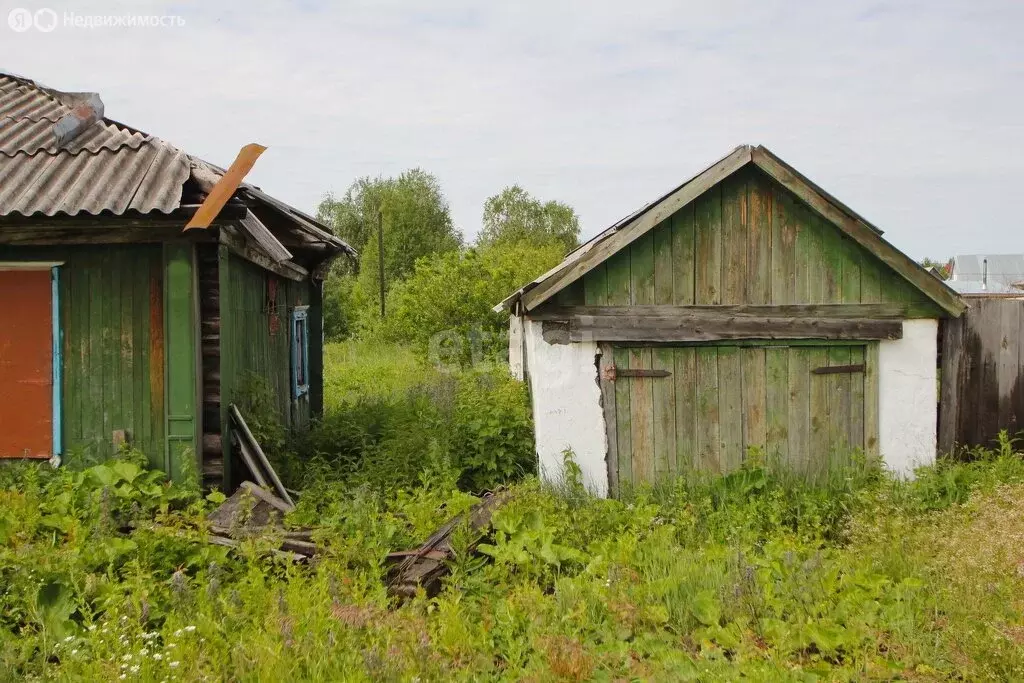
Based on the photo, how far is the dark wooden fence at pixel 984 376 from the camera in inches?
338

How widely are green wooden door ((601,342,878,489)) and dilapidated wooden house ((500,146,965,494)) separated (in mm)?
14

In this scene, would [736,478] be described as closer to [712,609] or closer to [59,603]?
[712,609]

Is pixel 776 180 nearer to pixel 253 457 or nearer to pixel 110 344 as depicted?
pixel 253 457

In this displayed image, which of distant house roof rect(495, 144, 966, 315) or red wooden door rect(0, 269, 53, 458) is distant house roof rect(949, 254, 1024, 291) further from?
red wooden door rect(0, 269, 53, 458)

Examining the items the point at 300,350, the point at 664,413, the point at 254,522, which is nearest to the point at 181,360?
the point at 254,522

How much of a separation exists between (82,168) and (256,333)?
268cm

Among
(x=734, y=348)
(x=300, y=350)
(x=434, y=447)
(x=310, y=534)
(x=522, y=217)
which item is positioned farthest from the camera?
(x=522, y=217)

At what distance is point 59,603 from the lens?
532cm

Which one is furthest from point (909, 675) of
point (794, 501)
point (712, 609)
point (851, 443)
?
point (851, 443)

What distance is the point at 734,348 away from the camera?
8414 mm

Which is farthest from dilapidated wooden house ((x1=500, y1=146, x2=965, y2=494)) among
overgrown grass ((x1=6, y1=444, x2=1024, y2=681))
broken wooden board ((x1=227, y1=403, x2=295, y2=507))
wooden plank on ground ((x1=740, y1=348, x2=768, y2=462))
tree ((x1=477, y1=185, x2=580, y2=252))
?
tree ((x1=477, y1=185, x2=580, y2=252))

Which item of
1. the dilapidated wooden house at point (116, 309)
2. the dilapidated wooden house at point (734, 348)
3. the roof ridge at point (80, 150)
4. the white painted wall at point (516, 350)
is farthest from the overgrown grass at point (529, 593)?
the white painted wall at point (516, 350)

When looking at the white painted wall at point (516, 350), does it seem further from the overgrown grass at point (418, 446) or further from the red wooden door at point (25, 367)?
the red wooden door at point (25, 367)

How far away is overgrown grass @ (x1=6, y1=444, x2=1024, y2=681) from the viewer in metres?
4.60
